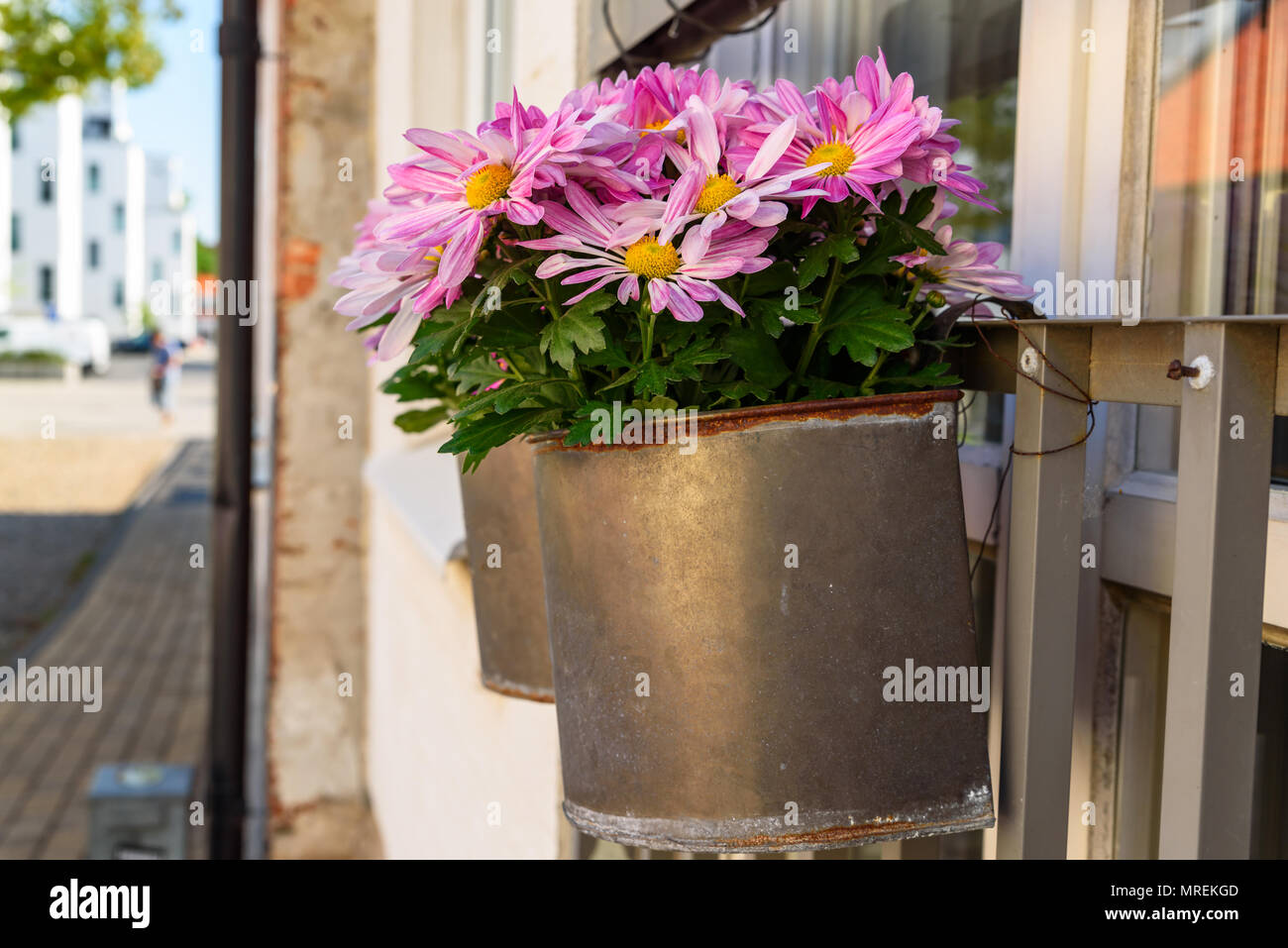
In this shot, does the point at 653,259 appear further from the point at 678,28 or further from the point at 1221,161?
the point at 678,28

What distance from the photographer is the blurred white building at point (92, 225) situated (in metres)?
46.2

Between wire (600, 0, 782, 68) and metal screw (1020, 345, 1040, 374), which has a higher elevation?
wire (600, 0, 782, 68)

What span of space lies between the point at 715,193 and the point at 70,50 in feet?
41.1

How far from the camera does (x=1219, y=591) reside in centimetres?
75

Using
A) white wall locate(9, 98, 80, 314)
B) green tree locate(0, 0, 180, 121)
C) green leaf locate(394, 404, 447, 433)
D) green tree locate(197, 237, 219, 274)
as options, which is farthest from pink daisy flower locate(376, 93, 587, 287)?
green tree locate(197, 237, 219, 274)

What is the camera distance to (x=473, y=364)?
1082mm

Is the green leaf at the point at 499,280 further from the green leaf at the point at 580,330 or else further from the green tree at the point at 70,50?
the green tree at the point at 70,50

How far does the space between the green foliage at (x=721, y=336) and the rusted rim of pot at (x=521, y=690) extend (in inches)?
22.6

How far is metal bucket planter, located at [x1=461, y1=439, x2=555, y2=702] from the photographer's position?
139 cm

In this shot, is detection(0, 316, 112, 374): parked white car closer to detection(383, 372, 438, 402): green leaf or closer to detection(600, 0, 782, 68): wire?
detection(600, 0, 782, 68): wire

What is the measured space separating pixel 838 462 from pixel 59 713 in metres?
7.21

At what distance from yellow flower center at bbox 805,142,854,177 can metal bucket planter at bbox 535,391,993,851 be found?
15 cm
